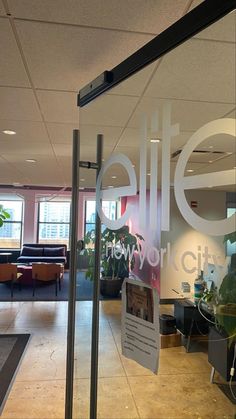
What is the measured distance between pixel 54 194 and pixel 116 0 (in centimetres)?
936

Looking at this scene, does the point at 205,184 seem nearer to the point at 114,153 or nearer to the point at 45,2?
the point at 114,153

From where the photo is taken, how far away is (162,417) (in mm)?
2582

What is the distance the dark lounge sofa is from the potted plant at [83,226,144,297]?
8.05 meters

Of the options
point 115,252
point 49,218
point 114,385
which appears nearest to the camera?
point 115,252

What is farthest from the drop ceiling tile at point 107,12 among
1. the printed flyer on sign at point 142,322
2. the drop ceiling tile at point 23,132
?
the drop ceiling tile at point 23,132

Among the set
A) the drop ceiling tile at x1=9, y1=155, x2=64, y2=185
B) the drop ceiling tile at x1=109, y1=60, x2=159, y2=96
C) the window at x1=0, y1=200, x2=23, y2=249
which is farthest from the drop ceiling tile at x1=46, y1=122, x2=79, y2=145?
the window at x1=0, y1=200, x2=23, y2=249

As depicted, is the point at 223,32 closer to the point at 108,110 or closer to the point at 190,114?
the point at 190,114

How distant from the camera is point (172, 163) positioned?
3.56 feet

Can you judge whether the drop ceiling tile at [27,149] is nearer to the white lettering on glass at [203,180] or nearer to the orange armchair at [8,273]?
the white lettering on glass at [203,180]

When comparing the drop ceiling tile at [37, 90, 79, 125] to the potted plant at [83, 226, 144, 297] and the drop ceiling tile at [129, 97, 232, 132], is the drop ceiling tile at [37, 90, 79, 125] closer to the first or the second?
the drop ceiling tile at [129, 97, 232, 132]

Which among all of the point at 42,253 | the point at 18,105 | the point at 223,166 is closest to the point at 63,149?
the point at 18,105

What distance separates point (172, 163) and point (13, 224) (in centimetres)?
1021

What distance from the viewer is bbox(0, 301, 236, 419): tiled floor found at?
79.3 inches

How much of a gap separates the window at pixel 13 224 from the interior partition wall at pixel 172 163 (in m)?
9.05
